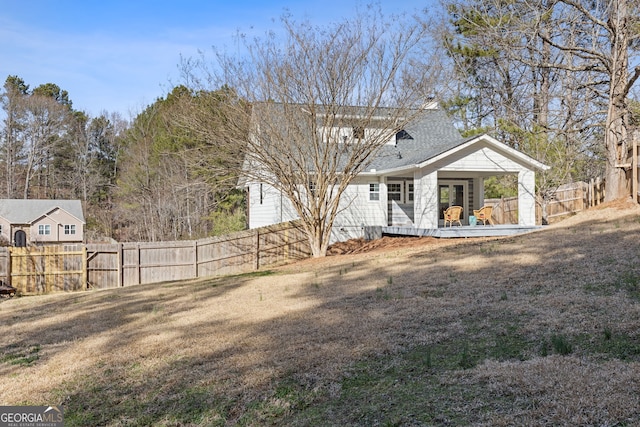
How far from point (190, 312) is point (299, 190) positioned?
9.81 meters

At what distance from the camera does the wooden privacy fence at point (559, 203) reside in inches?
903

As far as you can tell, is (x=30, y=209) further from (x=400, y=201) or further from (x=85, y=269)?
(x=400, y=201)

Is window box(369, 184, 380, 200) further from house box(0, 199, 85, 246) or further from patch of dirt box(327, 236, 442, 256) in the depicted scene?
house box(0, 199, 85, 246)

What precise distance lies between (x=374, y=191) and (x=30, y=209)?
→ 3039cm

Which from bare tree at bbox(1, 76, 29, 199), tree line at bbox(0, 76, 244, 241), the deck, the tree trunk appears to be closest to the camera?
the tree trunk

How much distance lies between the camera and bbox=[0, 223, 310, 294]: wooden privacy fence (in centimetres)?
1941

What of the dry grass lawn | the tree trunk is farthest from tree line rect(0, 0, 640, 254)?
the dry grass lawn

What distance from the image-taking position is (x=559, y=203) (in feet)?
79.0

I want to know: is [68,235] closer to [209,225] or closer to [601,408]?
A: [209,225]

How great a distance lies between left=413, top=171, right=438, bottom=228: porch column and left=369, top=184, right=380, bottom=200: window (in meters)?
2.61

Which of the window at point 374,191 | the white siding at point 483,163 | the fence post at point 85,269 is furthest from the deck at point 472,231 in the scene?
the fence post at point 85,269

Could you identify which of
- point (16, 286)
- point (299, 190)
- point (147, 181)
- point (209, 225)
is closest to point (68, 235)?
point (147, 181)

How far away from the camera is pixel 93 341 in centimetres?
803

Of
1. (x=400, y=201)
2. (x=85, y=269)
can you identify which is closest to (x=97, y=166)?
(x=85, y=269)
